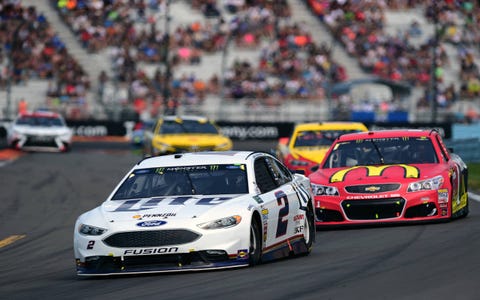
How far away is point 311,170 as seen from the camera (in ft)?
66.6

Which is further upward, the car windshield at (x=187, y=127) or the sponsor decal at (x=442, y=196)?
the sponsor decal at (x=442, y=196)

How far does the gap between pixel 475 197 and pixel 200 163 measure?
918 centimetres

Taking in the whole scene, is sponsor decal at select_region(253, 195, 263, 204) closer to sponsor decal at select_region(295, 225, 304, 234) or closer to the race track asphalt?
the race track asphalt

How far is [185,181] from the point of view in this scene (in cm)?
1109

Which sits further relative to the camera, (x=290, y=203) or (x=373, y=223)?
(x=373, y=223)


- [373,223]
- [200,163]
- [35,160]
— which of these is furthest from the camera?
[35,160]

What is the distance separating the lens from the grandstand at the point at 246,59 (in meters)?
46.2

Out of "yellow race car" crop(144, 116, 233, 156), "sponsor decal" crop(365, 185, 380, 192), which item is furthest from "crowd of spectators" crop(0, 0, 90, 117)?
"sponsor decal" crop(365, 185, 380, 192)

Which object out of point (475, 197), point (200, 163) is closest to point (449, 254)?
point (200, 163)

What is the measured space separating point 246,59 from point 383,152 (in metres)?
31.7

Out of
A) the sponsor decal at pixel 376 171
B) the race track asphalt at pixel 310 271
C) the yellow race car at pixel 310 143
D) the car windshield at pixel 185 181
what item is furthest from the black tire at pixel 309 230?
the yellow race car at pixel 310 143

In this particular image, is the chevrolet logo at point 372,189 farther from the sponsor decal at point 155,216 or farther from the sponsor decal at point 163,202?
the sponsor decal at point 155,216

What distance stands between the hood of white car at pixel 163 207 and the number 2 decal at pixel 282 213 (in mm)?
655

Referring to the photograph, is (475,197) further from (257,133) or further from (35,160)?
(257,133)
